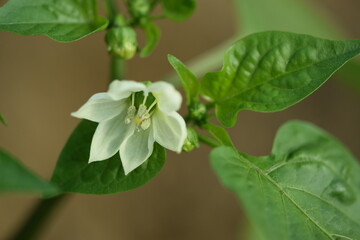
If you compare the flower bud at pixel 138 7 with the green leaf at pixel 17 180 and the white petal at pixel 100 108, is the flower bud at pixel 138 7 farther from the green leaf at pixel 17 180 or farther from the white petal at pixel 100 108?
the green leaf at pixel 17 180

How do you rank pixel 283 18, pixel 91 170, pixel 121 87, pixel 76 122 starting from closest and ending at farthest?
1. pixel 121 87
2. pixel 91 170
3. pixel 283 18
4. pixel 76 122

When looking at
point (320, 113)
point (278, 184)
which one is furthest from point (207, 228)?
point (278, 184)

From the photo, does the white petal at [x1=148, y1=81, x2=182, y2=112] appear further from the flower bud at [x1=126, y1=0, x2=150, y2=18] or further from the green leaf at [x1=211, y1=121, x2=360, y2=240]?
the flower bud at [x1=126, y1=0, x2=150, y2=18]

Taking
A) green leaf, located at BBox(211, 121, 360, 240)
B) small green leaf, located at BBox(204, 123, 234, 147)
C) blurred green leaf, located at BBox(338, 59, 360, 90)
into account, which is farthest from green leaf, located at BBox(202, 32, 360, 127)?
blurred green leaf, located at BBox(338, 59, 360, 90)

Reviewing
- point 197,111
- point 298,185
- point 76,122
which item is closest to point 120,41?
point 197,111

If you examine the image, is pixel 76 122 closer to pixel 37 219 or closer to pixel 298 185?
pixel 37 219
